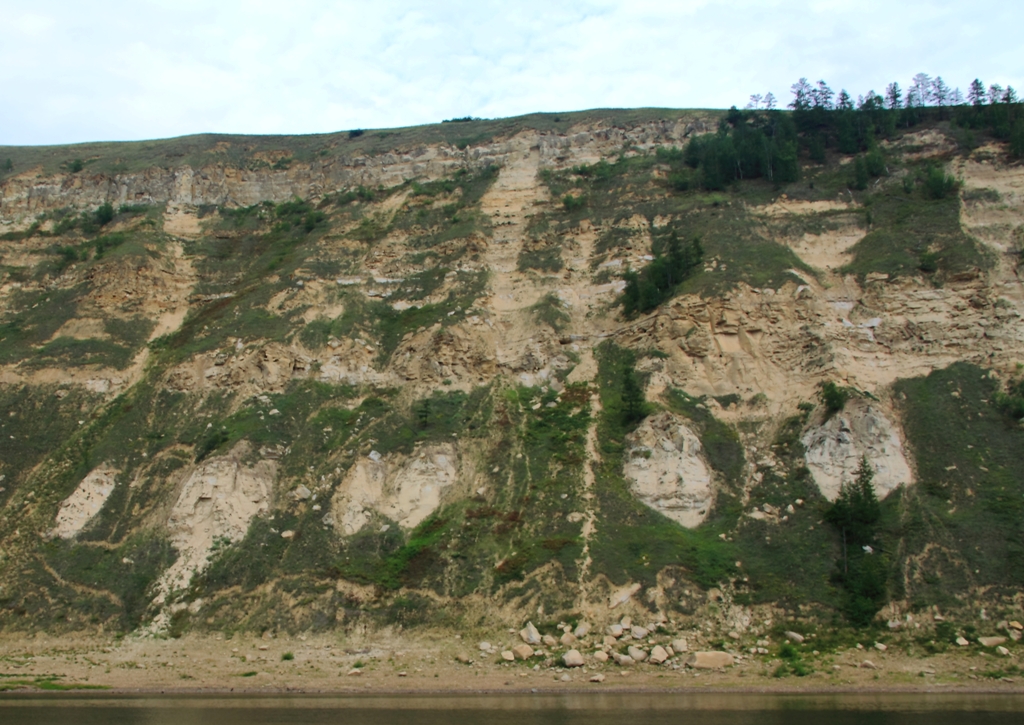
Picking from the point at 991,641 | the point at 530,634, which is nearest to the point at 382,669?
the point at 530,634

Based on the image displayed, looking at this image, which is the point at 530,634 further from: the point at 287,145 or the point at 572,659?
the point at 287,145

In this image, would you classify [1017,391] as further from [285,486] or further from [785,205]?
[285,486]

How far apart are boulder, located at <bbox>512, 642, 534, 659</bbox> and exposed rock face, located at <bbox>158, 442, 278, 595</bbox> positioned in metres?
13.8

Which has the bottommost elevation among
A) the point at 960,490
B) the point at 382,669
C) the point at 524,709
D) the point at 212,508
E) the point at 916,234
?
the point at 382,669

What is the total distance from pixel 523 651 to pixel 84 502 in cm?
2231

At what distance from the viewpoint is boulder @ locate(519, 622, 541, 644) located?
25680mm

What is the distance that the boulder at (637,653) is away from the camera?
24438 millimetres

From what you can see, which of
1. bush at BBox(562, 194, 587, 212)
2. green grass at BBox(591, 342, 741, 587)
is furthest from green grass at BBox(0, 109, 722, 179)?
green grass at BBox(591, 342, 741, 587)

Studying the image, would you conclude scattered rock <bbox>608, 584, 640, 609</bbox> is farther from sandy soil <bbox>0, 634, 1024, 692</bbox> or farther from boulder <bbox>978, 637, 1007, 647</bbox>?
boulder <bbox>978, 637, 1007, 647</bbox>

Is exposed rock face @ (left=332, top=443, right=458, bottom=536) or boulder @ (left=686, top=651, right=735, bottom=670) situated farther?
exposed rock face @ (left=332, top=443, right=458, bottom=536)

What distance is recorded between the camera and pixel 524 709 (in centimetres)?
2030

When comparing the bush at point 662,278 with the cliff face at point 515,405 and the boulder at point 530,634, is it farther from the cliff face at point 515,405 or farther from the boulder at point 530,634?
the boulder at point 530,634

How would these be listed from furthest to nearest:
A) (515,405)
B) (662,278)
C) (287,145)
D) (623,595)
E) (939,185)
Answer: (287,145), (939,185), (662,278), (515,405), (623,595)

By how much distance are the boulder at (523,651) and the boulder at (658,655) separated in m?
4.34
